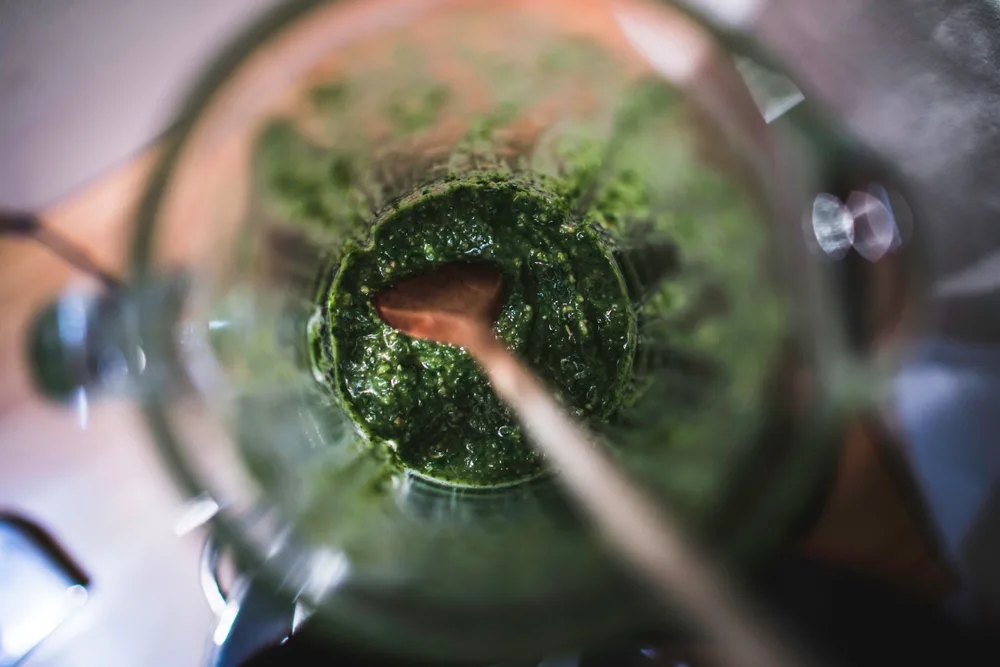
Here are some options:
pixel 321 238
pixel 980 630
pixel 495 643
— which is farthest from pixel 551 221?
pixel 980 630

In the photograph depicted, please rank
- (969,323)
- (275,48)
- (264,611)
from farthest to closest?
(969,323), (264,611), (275,48)

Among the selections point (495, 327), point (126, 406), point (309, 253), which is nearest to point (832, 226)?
point (495, 327)

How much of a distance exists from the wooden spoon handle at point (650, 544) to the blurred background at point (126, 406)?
0.83ft

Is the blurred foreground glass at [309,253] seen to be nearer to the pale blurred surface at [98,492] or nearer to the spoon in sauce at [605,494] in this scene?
the spoon in sauce at [605,494]

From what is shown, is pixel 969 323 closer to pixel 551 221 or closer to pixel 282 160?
pixel 551 221

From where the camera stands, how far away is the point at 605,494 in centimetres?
42

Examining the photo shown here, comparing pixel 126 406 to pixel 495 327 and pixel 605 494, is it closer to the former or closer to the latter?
pixel 495 327

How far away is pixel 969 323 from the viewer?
67 cm

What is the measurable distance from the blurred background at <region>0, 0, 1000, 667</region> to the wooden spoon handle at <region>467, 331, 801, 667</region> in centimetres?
25

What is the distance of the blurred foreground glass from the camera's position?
0.44 meters

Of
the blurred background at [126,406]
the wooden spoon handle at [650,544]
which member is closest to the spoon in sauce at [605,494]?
the wooden spoon handle at [650,544]

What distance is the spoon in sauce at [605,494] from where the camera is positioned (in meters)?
0.39

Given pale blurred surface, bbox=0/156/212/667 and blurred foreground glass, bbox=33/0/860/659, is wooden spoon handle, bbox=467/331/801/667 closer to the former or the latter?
blurred foreground glass, bbox=33/0/860/659

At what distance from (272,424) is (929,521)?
582mm
